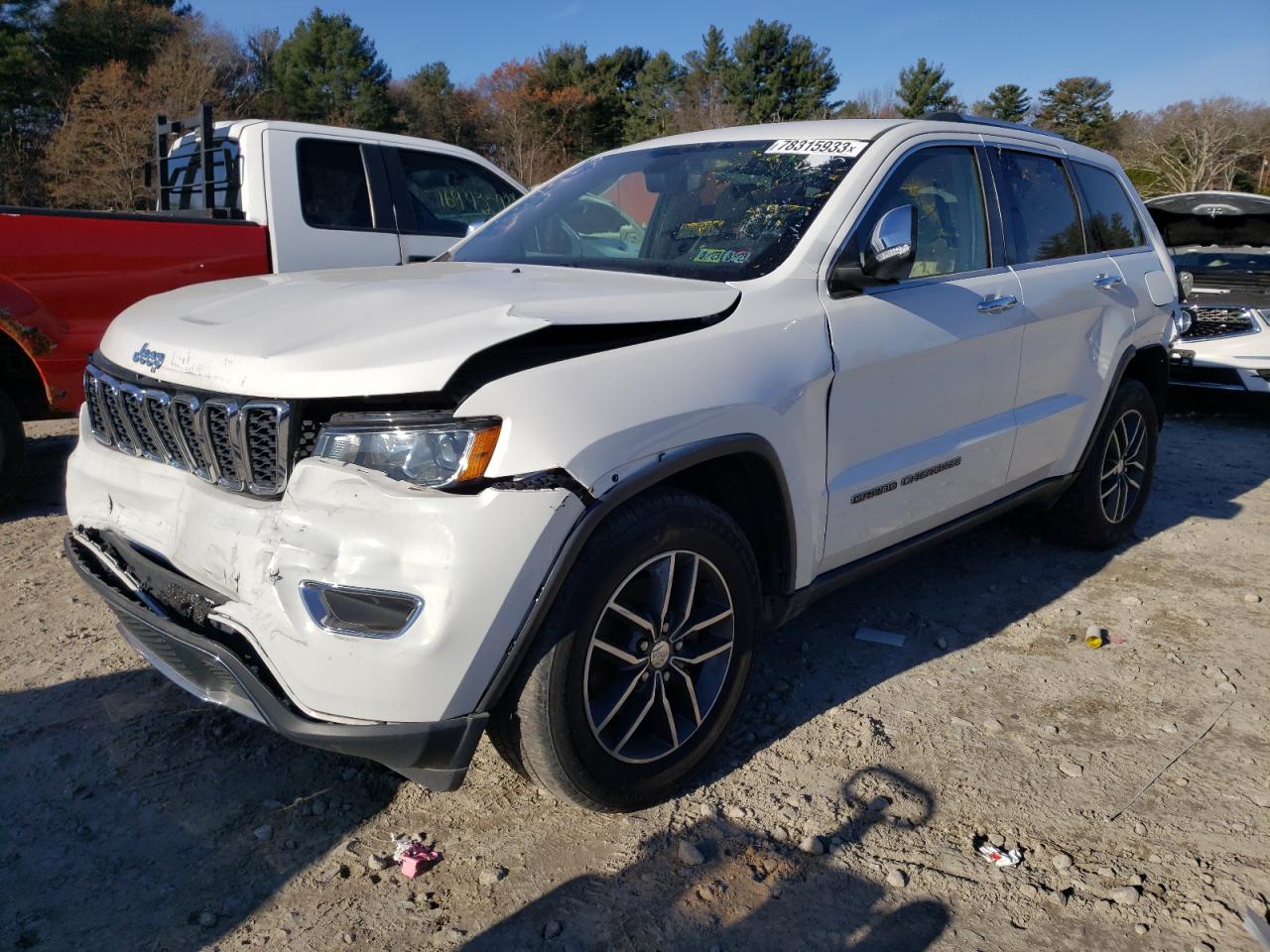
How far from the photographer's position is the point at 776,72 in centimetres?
4628

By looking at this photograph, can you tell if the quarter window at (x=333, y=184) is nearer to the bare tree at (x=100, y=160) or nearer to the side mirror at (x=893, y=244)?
the side mirror at (x=893, y=244)

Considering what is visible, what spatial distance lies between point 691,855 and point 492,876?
517mm

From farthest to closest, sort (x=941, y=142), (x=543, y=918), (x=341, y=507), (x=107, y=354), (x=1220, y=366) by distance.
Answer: (x=1220, y=366)
(x=941, y=142)
(x=107, y=354)
(x=543, y=918)
(x=341, y=507)

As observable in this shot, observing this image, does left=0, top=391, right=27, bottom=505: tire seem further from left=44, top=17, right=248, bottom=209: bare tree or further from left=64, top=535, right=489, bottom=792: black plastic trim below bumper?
left=44, top=17, right=248, bottom=209: bare tree

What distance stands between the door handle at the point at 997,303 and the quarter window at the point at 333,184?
409 cm

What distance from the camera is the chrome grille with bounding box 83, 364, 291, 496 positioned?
2.30 m

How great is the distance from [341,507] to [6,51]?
31.3 meters

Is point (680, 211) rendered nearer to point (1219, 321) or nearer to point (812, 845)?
point (812, 845)

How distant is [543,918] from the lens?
237 cm

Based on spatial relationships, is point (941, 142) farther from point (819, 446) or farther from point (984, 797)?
point (984, 797)

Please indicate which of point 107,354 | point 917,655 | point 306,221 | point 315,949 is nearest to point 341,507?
point 315,949

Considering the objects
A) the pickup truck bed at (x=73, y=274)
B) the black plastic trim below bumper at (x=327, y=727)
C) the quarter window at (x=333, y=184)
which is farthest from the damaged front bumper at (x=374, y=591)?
the quarter window at (x=333, y=184)

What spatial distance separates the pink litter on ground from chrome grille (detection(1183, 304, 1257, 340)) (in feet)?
26.8

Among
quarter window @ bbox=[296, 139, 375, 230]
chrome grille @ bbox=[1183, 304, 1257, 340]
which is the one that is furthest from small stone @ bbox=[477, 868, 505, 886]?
chrome grille @ bbox=[1183, 304, 1257, 340]
